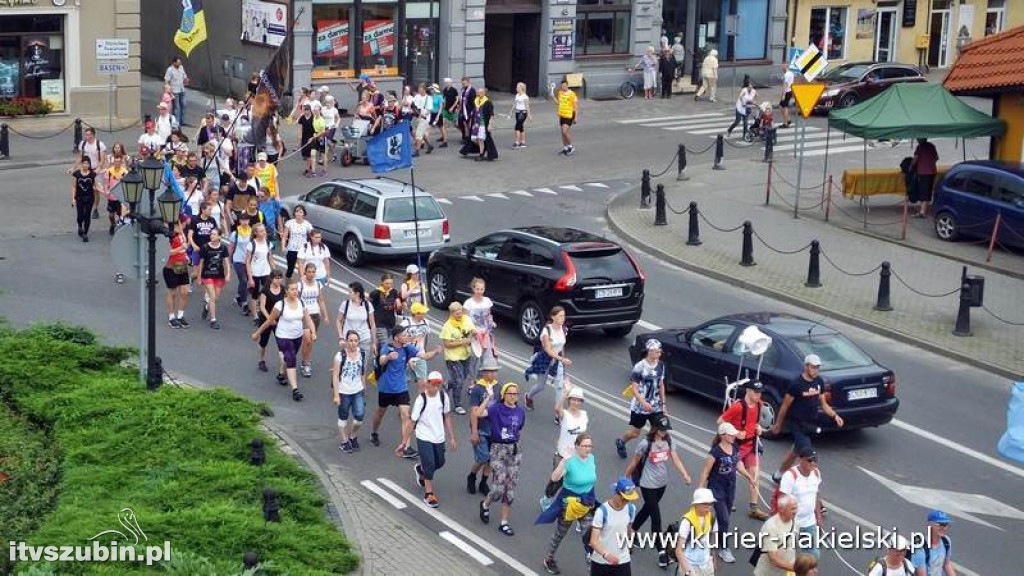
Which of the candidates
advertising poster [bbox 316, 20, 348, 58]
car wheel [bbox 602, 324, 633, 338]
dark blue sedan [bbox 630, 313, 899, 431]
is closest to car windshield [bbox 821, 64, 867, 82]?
advertising poster [bbox 316, 20, 348, 58]

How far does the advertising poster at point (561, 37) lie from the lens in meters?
44.8

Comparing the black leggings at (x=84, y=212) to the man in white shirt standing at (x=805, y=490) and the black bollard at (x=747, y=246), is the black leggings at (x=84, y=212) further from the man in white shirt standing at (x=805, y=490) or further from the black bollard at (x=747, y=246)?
the man in white shirt standing at (x=805, y=490)

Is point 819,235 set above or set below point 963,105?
below

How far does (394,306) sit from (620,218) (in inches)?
449

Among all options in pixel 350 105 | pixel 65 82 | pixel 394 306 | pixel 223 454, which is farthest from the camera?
pixel 350 105

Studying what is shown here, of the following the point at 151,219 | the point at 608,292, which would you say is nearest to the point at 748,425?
the point at 608,292

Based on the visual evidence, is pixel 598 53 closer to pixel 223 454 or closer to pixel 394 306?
pixel 394 306

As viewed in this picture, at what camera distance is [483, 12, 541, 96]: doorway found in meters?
45.3

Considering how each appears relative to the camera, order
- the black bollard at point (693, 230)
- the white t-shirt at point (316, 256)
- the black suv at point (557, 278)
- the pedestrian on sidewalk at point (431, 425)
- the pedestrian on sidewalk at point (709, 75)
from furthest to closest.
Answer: the pedestrian on sidewalk at point (709, 75)
the black bollard at point (693, 230)
the white t-shirt at point (316, 256)
the black suv at point (557, 278)
the pedestrian on sidewalk at point (431, 425)

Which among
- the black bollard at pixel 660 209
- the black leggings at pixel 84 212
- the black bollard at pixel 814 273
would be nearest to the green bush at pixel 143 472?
the black leggings at pixel 84 212

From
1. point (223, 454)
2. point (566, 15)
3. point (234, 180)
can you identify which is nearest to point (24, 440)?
point (223, 454)

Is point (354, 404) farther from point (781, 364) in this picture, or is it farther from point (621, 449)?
point (781, 364)

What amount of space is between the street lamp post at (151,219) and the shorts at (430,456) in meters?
3.42

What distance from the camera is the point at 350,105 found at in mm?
40875
